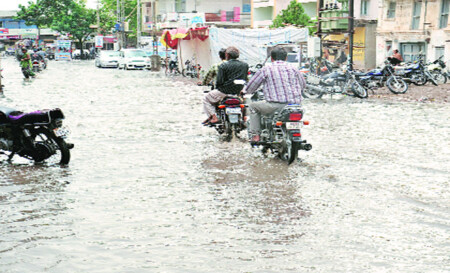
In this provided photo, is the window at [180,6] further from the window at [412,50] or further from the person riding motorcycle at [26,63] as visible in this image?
the person riding motorcycle at [26,63]

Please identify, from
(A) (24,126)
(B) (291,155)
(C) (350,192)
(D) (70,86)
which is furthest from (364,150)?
(D) (70,86)

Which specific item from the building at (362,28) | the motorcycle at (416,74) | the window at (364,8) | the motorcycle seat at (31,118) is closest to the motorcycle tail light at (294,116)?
the motorcycle seat at (31,118)

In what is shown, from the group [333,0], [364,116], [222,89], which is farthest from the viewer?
[333,0]

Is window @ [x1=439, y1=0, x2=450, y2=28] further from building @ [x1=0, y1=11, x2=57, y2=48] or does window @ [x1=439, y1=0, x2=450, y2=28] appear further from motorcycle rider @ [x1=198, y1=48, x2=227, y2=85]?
building @ [x1=0, y1=11, x2=57, y2=48]

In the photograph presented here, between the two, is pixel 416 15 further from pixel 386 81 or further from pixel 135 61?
pixel 135 61

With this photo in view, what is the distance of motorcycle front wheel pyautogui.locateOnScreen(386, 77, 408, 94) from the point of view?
23.1 meters

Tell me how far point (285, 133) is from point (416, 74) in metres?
17.1

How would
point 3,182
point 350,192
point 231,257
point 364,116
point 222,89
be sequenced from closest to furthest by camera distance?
point 231,257, point 350,192, point 3,182, point 222,89, point 364,116

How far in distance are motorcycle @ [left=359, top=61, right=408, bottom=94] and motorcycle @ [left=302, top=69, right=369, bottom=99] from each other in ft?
1.19

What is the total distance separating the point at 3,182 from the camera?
8383 mm

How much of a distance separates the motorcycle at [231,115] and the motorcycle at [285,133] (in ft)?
4.37

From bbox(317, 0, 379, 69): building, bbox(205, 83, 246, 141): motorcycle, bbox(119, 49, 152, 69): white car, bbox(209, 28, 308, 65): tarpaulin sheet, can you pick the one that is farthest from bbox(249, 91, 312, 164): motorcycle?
bbox(119, 49, 152, 69): white car

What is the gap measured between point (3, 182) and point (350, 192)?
4213 millimetres

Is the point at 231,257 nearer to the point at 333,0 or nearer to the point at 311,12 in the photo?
the point at 333,0
